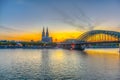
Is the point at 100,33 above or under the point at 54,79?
above

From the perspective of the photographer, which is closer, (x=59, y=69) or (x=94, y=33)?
(x=59, y=69)

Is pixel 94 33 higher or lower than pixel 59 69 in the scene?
higher

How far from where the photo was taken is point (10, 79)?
28766 millimetres

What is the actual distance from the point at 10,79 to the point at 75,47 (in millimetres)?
150707

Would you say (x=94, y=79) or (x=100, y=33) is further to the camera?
(x=100, y=33)

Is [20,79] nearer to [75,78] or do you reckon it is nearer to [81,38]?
[75,78]

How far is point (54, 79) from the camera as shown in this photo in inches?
1149

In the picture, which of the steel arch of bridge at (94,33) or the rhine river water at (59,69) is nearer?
the rhine river water at (59,69)

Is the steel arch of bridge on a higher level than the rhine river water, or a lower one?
higher

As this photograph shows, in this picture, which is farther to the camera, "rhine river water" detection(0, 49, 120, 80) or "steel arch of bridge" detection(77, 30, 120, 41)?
"steel arch of bridge" detection(77, 30, 120, 41)

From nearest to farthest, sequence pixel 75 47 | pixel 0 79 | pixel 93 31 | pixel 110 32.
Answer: pixel 0 79 → pixel 110 32 → pixel 93 31 → pixel 75 47

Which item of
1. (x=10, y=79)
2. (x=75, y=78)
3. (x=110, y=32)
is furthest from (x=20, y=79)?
(x=110, y=32)

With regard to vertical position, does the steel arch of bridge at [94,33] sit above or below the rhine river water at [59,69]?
above

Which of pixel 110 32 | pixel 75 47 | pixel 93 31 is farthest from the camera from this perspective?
pixel 75 47
